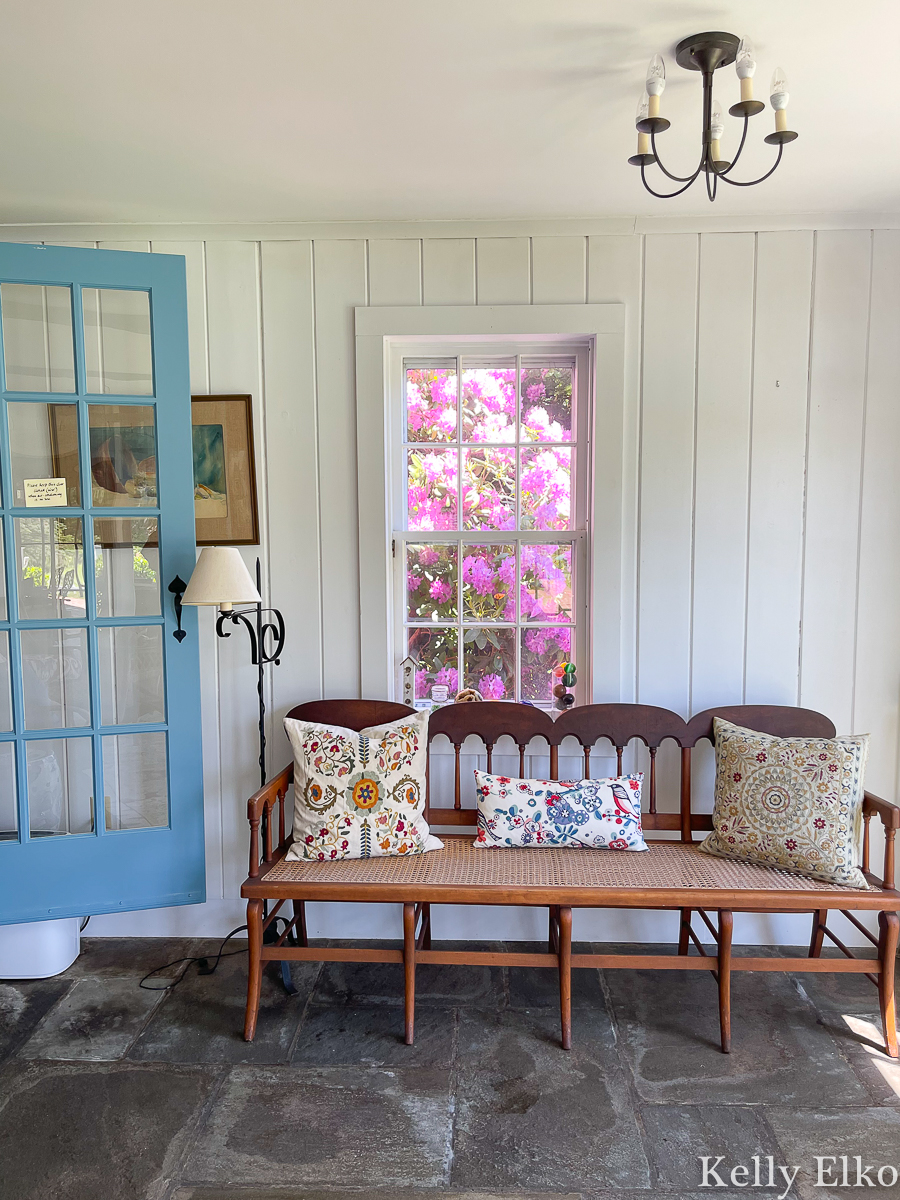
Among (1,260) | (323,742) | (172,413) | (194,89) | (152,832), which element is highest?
(194,89)

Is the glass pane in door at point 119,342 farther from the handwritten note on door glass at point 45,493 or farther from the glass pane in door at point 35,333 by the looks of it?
the handwritten note on door glass at point 45,493

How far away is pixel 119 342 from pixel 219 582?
991mm

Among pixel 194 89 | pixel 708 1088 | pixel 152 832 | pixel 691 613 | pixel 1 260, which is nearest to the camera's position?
pixel 194 89

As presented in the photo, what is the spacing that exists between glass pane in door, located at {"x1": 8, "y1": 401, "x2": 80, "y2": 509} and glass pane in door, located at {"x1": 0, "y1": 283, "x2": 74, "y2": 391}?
11 centimetres

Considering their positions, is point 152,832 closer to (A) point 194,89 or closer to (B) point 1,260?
(B) point 1,260

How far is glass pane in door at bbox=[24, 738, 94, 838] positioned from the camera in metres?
2.74

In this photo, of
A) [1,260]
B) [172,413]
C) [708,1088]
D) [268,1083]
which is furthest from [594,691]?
[1,260]

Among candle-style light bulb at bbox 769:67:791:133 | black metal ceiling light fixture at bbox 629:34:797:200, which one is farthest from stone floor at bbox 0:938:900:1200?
candle-style light bulb at bbox 769:67:791:133

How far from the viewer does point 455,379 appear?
3088 millimetres

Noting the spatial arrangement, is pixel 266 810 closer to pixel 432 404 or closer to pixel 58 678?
pixel 58 678

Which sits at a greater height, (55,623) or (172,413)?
(172,413)

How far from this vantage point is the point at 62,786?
277cm

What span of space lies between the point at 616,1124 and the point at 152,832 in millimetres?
1850

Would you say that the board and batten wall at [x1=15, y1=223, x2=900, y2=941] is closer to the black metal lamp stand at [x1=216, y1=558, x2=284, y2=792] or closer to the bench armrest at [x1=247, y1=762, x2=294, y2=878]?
the black metal lamp stand at [x1=216, y1=558, x2=284, y2=792]
